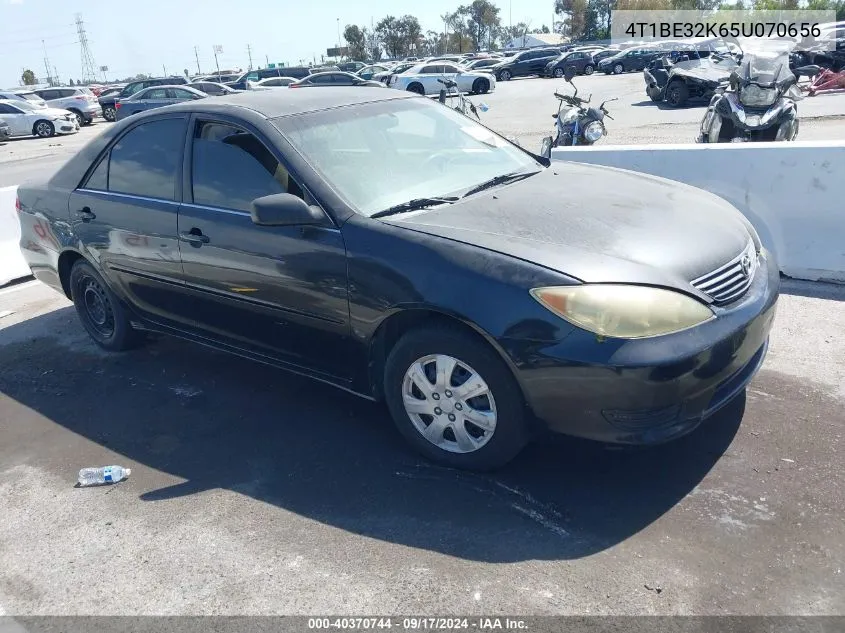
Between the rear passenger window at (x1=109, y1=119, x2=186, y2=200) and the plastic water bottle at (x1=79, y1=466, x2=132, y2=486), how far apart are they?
5.10 feet

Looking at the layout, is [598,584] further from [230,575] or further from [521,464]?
[230,575]

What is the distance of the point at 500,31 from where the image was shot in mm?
120000

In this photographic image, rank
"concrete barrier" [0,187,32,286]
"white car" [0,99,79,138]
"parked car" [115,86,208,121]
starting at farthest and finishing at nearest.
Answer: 1. "white car" [0,99,79,138]
2. "parked car" [115,86,208,121]
3. "concrete barrier" [0,187,32,286]

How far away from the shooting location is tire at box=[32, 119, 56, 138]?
26.6 m

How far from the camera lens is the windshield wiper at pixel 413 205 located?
11.6ft

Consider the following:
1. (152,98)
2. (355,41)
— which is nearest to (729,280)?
(152,98)

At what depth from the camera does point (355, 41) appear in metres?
94.1

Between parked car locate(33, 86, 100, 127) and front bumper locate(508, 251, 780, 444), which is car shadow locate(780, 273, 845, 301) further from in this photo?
parked car locate(33, 86, 100, 127)

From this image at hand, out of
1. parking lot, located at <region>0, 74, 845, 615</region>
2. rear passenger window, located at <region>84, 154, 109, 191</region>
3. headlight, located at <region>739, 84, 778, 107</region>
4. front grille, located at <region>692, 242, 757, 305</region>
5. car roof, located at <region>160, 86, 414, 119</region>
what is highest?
car roof, located at <region>160, 86, 414, 119</region>

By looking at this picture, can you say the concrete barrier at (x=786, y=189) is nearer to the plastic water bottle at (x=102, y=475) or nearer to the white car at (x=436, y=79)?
the plastic water bottle at (x=102, y=475)

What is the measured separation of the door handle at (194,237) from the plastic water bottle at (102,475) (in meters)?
1.25

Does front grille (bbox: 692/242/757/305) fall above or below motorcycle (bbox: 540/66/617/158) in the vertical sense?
below

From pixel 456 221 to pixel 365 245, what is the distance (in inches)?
16.9

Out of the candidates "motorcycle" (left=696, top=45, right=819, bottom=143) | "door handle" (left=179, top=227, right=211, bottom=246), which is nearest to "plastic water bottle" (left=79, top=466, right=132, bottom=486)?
"door handle" (left=179, top=227, right=211, bottom=246)
